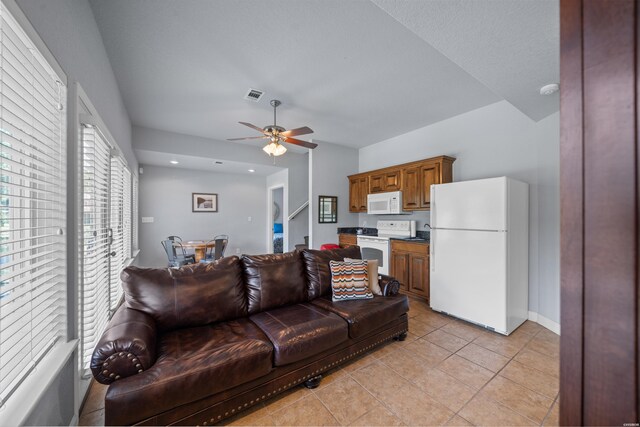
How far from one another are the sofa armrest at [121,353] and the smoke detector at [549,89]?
11.6 ft

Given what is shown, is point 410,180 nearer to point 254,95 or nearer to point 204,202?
point 254,95

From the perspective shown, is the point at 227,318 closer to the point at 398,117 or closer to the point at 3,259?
the point at 3,259

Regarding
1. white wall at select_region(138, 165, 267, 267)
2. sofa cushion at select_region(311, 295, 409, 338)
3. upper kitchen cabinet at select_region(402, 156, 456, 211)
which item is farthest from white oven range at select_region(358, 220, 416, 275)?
white wall at select_region(138, 165, 267, 267)

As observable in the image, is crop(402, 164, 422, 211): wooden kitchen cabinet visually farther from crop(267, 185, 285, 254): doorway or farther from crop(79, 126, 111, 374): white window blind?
crop(79, 126, 111, 374): white window blind

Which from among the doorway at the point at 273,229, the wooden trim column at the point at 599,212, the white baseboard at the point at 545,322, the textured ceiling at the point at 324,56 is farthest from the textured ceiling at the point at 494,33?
the doorway at the point at 273,229

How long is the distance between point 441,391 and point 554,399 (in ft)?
2.44

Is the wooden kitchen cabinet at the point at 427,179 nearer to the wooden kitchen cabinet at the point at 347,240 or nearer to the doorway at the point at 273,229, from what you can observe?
the wooden kitchen cabinet at the point at 347,240

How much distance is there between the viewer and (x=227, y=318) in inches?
82.8

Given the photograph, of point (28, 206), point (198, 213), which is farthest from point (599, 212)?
point (198, 213)

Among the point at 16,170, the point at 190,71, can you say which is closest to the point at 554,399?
the point at 16,170

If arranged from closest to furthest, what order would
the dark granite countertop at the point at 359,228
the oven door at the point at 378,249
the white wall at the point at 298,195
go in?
1. the oven door at the point at 378,249
2. the dark granite countertop at the point at 359,228
3. the white wall at the point at 298,195

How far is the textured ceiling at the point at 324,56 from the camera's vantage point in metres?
1.71

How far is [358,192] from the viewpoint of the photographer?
5.23 meters

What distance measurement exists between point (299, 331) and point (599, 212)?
1.72 meters
